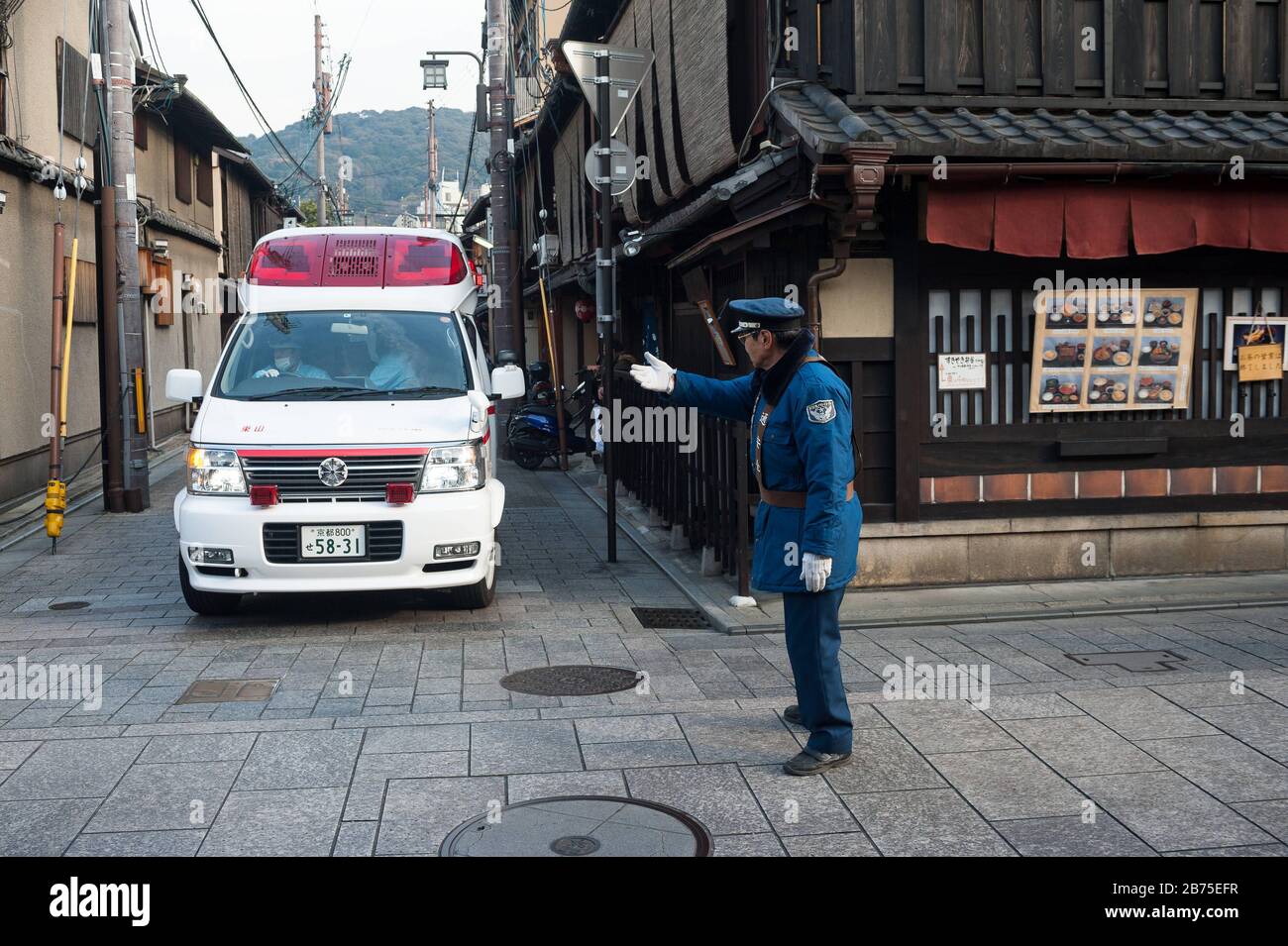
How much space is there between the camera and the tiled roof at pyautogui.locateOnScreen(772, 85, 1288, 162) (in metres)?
7.86

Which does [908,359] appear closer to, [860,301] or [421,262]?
[860,301]

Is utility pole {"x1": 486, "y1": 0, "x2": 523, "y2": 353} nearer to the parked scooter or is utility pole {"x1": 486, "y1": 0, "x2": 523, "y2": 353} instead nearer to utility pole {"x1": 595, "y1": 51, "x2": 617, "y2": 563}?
the parked scooter

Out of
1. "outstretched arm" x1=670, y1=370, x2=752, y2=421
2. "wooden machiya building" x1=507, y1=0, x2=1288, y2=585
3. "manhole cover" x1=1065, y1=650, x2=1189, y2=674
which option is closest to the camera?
"outstretched arm" x1=670, y1=370, x2=752, y2=421

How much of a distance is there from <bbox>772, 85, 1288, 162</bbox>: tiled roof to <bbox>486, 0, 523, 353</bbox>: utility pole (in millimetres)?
11145

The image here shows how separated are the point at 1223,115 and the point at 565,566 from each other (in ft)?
20.8

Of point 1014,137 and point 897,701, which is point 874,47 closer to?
point 1014,137

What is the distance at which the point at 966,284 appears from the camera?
9.04 metres

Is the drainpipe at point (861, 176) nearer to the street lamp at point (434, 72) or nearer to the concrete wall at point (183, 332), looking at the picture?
the concrete wall at point (183, 332)

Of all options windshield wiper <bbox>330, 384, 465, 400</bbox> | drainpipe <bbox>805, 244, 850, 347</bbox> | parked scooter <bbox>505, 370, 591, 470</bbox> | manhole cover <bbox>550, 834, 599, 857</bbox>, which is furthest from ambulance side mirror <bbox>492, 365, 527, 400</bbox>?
parked scooter <bbox>505, 370, 591, 470</bbox>

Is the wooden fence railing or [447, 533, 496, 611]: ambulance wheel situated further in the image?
the wooden fence railing

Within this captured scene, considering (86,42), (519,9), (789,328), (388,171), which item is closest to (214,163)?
(519,9)

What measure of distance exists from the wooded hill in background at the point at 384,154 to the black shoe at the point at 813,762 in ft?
200

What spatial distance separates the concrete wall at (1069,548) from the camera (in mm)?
9094

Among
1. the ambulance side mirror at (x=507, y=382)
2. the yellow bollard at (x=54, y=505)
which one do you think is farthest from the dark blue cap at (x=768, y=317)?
the yellow bollard at (x=54, y=505)
